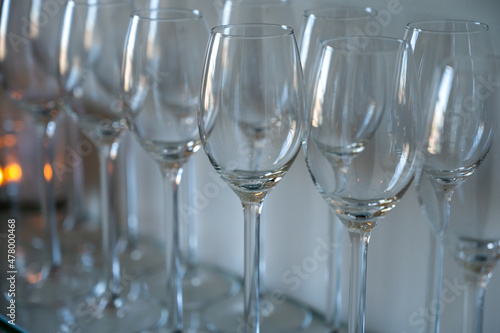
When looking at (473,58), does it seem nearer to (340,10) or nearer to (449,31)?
(449,31)

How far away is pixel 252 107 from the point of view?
0.52m

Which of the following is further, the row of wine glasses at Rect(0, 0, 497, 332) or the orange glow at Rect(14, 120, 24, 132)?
the orange glow at Rect(14, 120, 24, 132)

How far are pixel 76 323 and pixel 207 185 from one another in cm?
23

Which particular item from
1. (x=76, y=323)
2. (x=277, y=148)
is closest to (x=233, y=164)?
(x=277, y=148)

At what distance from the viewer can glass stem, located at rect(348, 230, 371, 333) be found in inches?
21.5

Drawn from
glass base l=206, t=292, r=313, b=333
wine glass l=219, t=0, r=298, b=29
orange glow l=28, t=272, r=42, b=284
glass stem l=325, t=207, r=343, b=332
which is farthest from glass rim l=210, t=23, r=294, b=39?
orange glow l=28, t=272, r=42, b=284

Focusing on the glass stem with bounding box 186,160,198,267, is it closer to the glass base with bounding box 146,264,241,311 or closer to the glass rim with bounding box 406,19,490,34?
the glass base with bounding box 146,264,241,311

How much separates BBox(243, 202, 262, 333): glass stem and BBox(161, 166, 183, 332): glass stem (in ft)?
0.44

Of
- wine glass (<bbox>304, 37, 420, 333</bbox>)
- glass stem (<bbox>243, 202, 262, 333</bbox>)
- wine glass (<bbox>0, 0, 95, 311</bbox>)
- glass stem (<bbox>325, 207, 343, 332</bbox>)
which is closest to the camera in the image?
wine glass (<bbox>304, 37, 420, 333</bbox>)

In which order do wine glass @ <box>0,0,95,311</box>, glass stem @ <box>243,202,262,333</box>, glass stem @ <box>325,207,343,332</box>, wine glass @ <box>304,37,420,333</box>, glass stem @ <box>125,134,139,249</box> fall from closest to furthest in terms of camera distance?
wine glass @ <box>304,37,420,333</box> → glass stem @ <box>243,202,262,333</box> → glass stem @ <box>325,207,343,332</box> → wine glass @ <box>0,0,95,311</box> → glass stem @ <box>125,134,139,249</box>

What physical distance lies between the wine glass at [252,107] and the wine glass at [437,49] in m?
0.09

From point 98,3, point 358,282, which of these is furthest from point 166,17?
point 358,282

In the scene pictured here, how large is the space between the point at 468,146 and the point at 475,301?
0.13 meters

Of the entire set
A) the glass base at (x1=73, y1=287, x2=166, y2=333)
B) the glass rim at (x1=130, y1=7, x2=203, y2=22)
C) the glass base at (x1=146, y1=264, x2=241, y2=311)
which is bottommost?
the glass base at (x1=73, y1=287, x2=166, y2=333)
